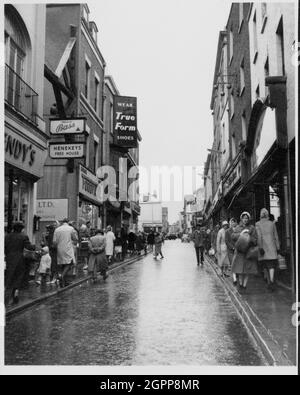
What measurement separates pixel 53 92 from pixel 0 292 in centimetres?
1532

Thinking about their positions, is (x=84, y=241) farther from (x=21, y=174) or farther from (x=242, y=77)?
(x=242, y=77)

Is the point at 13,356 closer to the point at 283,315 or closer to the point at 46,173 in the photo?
the point at 283,315

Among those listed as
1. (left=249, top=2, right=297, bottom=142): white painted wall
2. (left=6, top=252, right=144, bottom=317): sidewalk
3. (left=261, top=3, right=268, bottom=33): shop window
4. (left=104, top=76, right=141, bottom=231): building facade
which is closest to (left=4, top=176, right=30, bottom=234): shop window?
(left=6, top=252, right=144, bottom=317): sidewalk

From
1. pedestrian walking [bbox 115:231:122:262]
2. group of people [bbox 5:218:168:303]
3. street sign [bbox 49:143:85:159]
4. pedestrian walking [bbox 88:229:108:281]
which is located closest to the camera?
group of people [bbox 5:218:168:303]

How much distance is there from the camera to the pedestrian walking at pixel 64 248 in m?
11.5

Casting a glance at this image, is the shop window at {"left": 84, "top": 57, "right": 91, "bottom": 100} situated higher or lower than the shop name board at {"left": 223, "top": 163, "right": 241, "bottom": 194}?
higher

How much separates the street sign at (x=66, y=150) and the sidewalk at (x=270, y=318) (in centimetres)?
733

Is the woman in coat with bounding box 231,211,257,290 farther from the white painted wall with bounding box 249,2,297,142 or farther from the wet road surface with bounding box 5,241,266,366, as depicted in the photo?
the white painted wall with bounding box 249,2,297,142

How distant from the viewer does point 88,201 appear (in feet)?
70.7

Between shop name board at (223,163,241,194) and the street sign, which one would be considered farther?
shop name board at (223,163,241,194)

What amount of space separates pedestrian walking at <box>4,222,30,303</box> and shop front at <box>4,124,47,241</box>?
215 centimetres

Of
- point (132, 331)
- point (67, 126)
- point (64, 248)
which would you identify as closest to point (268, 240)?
point (132, 331)

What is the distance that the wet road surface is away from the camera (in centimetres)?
516
